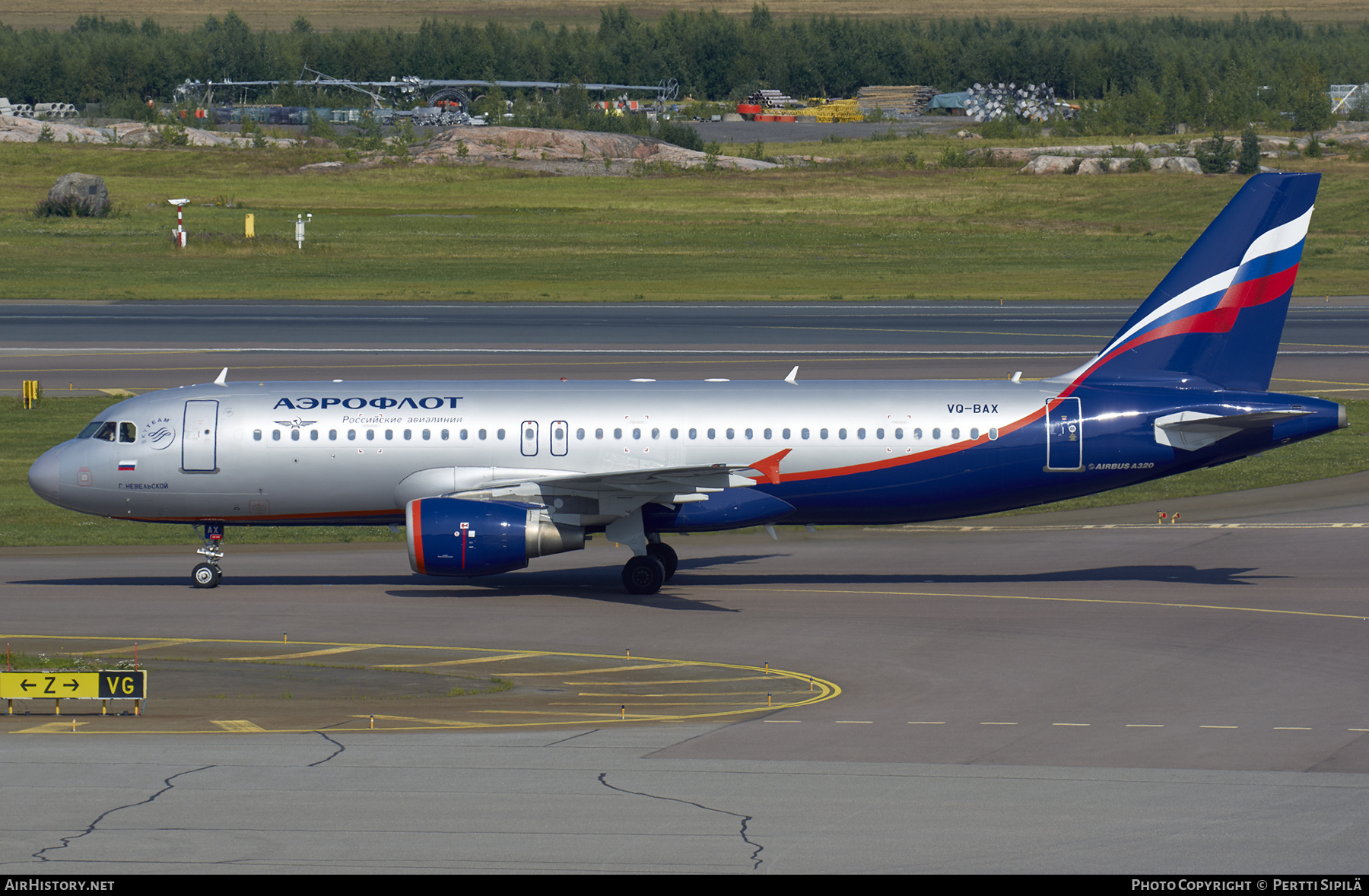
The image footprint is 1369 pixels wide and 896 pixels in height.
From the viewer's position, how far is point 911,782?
2012cm

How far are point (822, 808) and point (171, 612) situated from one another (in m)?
18.2

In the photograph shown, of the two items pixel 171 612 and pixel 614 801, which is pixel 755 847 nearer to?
pixel 614 801

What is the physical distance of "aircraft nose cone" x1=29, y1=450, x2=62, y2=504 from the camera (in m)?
34.4

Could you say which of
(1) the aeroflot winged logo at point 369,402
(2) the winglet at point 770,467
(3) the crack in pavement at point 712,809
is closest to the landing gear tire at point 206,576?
(1) the aeroflot winged logo at point 369,402

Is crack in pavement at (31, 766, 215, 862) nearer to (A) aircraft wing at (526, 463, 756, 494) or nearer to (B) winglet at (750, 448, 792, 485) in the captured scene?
(A) aircraft wing at (526, 463, 756, 494)

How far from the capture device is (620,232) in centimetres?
12450

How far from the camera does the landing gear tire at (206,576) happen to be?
3450cm

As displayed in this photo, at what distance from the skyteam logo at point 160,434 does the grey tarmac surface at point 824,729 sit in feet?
10.8

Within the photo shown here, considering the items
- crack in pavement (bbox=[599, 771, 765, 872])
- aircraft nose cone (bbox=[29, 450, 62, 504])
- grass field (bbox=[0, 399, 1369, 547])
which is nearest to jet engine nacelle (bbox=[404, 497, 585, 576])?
aircraft nose cone (bbox=[29, 450, 62, 504])

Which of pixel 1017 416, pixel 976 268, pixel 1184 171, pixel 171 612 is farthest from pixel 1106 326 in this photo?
pixel 1184 171

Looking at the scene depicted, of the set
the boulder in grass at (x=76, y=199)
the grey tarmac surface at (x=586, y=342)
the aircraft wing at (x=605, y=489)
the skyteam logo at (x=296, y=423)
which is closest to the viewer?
the aircraft wing at (x=605, y=489)

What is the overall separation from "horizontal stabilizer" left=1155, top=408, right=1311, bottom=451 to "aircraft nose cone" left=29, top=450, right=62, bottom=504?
24.5 meters

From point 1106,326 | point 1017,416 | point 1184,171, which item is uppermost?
point 1184,171

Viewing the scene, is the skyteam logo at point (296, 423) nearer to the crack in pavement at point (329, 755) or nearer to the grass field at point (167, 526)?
the grass field at point (167, 526)
